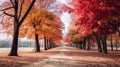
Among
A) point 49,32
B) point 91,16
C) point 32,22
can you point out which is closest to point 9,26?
point 32,22

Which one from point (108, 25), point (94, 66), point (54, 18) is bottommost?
point (94, 66)

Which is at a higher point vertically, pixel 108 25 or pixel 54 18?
pixel 54 18

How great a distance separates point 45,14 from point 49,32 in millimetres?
4350

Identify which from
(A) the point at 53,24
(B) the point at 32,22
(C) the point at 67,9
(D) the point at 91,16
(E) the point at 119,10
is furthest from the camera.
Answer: (A) the point at 53,24

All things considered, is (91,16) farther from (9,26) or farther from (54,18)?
(54,18)

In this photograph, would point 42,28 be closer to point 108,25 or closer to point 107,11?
point 108,25

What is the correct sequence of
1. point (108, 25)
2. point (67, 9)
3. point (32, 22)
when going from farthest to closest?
point (32, 22), point (108, 25), point (67, 9)

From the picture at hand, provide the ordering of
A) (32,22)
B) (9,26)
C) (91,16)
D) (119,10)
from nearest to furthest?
1. (119,10)
2. (91,16)
3. (9,26)
4. (32,22)

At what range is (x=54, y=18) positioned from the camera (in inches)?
2354

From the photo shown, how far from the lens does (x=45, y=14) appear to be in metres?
52.6

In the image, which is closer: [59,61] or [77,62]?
[77,62]

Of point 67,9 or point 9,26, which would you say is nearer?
point 67,9

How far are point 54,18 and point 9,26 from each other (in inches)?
574

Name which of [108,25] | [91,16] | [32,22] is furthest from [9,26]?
[91,16]
